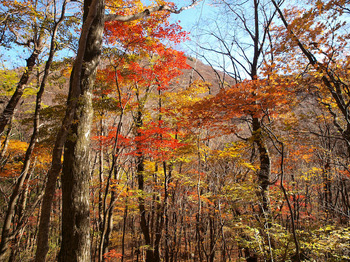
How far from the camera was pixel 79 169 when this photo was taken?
10.8 feet

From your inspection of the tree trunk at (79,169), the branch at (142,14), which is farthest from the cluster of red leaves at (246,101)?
the tree trunk at (79,169)

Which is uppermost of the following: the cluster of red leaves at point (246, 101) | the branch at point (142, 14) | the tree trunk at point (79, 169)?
the branch at point (142, 14)

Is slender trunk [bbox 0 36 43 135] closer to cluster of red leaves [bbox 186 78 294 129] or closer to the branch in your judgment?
the branch

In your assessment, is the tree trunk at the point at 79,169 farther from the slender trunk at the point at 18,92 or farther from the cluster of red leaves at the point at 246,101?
the cluster of red leaves at the point at 246,101

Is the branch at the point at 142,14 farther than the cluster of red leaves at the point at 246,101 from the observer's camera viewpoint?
No

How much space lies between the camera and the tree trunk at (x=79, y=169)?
120 inches

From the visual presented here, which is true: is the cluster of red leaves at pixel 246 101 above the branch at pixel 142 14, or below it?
below

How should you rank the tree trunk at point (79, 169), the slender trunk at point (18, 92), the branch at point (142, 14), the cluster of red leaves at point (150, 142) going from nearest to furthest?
the tree trunk at point (79, 169) < the branch at point (142, 14) < the slender trunk at point (18, 92) < the cluster of red leaves at point (150, 142)

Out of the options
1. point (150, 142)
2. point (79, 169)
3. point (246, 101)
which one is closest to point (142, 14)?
point (79, 169)

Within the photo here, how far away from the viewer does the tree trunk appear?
3041 millimetres

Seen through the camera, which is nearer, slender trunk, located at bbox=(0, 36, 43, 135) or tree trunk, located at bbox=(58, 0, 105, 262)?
tree trunk, located at bbox=(58, 0, 105, 262)

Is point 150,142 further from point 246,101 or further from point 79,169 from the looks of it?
point 79,169

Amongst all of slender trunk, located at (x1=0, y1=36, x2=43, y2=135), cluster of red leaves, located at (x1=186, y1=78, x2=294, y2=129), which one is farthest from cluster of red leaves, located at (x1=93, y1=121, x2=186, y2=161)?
slender trunk, located at (x1=0, y1=36, x2=43, y2=135)

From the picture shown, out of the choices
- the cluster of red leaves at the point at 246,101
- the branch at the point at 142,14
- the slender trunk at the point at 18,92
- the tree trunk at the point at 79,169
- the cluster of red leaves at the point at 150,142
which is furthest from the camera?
the cluster of red leaves at the point at 150,142
